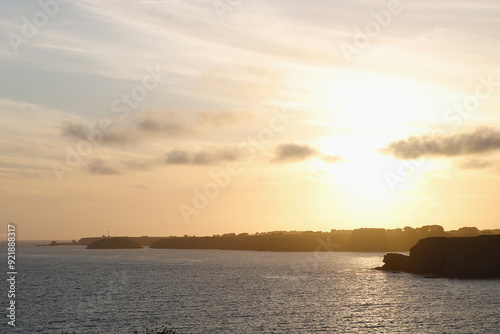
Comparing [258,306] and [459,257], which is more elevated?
[459,257]

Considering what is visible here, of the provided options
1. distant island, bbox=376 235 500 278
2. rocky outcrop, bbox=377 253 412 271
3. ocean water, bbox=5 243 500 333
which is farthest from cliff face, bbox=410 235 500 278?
rocky outcrop, bbox=377 253 412 271

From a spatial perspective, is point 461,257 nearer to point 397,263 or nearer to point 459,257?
point 459,257

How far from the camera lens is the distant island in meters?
154

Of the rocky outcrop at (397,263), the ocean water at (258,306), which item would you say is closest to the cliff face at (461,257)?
the ocean water at (258,306)

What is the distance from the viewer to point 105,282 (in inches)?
5566

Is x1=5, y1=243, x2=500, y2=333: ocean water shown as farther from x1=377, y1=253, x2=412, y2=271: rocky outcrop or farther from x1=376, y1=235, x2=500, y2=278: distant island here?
x1=377, y1=253, x2=412, y2=271: rocky outcrop

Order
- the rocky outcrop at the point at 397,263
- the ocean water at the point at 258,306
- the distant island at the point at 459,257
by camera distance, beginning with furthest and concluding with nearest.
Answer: the rocky outcrop at the point at 397,263 < the distant island at the point at 459,257 < the ocean water at the point at 258,306

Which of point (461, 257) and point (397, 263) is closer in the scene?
point (461, 257)

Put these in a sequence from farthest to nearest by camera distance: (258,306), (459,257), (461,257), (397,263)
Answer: (397,263), (459,257), (461,257), (258,306)

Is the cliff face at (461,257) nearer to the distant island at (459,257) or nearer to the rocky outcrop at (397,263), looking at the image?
the distant island at (459,257)

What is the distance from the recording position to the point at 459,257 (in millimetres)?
159375

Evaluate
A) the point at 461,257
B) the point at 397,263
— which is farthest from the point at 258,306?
the point at 397,263

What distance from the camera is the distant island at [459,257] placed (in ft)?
505

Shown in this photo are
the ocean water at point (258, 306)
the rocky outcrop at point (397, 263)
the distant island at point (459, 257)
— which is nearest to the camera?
the ocean water at point (258, 306)
